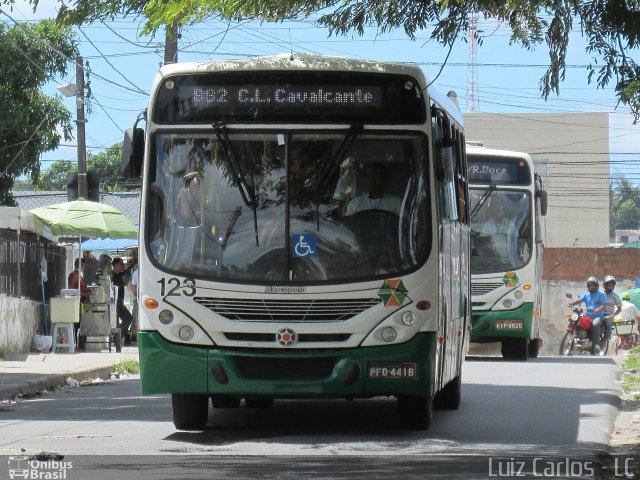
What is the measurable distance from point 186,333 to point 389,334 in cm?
162

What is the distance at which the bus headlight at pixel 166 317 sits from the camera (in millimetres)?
10891

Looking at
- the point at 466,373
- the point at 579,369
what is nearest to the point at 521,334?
the point at 579,369

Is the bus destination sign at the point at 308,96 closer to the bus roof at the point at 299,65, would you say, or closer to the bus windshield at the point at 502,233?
the bus roof at the point at 299,65

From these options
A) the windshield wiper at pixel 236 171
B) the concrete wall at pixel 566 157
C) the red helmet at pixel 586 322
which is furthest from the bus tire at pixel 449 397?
the concrete wall at pixel 566 157

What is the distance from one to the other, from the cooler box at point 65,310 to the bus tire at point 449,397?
12.2 m

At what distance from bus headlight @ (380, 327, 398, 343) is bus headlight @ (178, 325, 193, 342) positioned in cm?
153

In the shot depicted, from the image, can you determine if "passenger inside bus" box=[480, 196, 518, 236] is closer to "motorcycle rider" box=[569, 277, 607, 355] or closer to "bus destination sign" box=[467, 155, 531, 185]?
"bus destination sign" box=[467, 155, 531, 185]

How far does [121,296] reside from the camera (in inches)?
1093

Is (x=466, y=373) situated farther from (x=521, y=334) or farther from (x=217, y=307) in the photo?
(x=217, y=307)

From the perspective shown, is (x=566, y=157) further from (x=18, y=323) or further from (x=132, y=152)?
(x=132, y=152)

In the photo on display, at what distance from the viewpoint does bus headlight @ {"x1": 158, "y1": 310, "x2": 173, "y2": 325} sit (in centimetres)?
1089

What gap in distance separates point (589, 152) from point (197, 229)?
59242 mm

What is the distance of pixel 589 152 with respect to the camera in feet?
224

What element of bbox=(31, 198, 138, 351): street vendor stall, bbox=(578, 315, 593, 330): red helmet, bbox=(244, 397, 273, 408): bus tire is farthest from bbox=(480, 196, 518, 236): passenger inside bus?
bbox=(244, 397, 273, 408): bus tire
